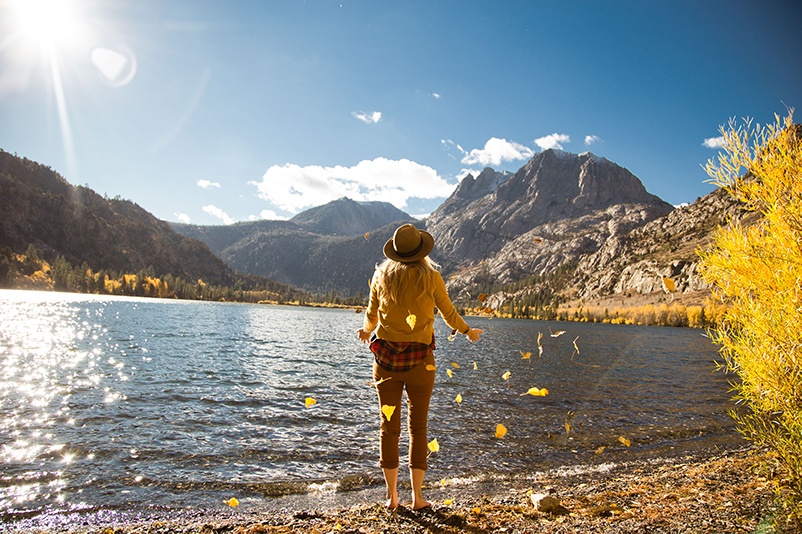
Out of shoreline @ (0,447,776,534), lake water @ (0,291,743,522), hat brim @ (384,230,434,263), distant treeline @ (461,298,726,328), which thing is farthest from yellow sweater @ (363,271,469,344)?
distant treeline @ (461,298,726,328)

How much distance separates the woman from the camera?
578 cm

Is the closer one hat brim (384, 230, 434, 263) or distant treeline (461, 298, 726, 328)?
hat brim (384, 230, 434, 263)

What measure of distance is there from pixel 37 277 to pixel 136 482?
22748 cm

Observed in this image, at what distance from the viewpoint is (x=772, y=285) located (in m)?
6.13

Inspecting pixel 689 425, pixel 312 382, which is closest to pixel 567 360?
pixel 689 425

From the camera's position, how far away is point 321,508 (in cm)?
806

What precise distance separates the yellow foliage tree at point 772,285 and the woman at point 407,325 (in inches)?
179

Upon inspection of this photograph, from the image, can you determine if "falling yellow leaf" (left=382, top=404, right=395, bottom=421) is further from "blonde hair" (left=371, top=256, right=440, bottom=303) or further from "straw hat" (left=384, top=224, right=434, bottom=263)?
"straw hat" (left=384, top=224, right=434, bottom=263)

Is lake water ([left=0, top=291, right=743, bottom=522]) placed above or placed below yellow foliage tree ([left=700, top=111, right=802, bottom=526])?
below

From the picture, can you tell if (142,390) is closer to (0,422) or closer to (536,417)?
(0,422)

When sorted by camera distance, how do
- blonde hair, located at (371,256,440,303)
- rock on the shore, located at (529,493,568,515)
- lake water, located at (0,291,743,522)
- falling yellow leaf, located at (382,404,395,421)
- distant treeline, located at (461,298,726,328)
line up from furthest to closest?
distant treeline, located at (461,298,726,328)
lake water, located at (0,291,743,522)
rock on the shore, located at (529,493,568,515)
falling yellow leaf, located at (382,404,395,421)
blonde hair, located at (371,256,440,303)

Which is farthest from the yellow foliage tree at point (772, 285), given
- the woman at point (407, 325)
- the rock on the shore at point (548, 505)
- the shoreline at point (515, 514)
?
the woman at point (407, 325)

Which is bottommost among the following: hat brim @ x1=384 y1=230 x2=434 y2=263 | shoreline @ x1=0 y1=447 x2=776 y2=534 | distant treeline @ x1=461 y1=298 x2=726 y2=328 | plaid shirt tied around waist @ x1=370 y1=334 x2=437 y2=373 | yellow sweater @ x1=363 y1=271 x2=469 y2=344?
distant treeline @ x1=461 y1=298 x2=726 y2=328

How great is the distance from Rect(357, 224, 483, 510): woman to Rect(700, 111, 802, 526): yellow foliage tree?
14.9 ft
